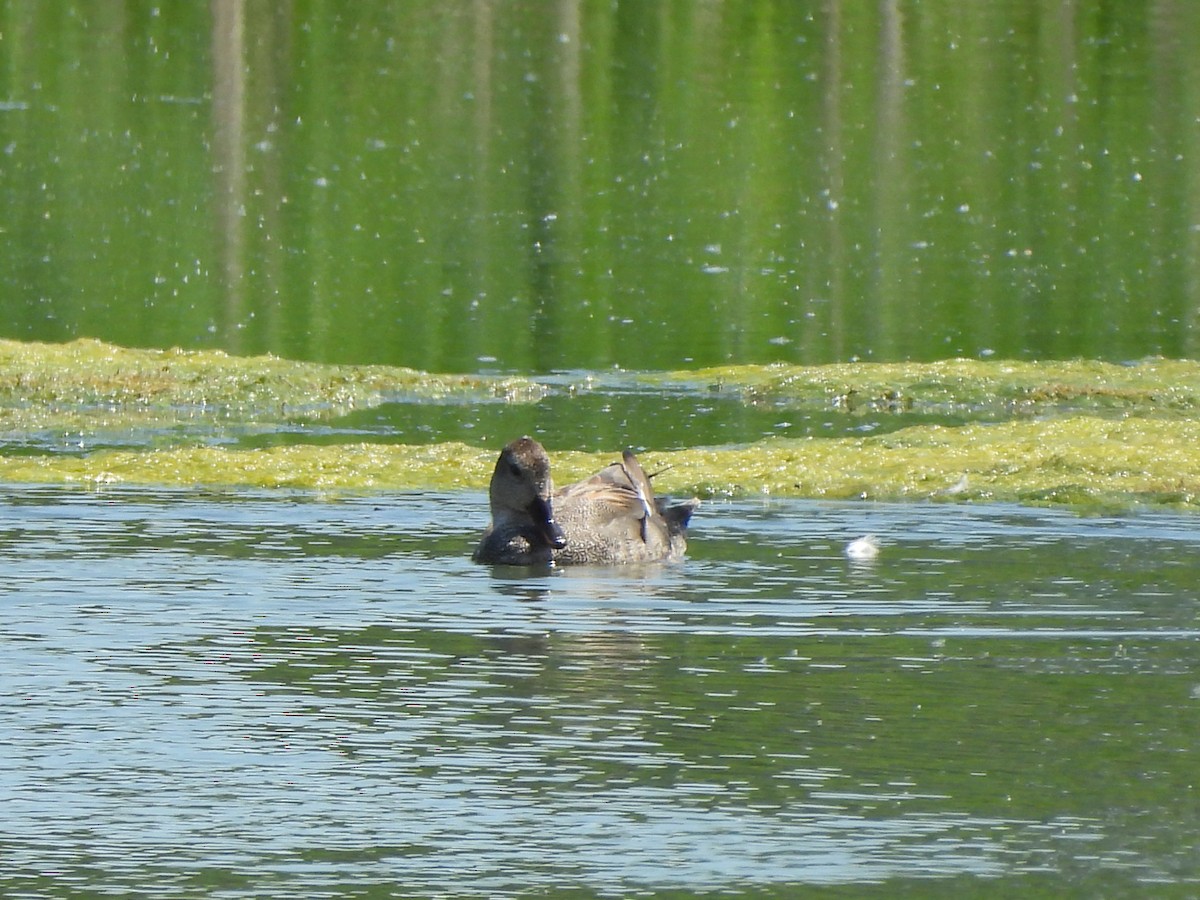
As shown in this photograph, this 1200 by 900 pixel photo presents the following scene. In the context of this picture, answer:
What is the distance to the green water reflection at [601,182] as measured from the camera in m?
29.8

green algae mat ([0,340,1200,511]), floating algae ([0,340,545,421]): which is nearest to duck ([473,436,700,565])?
green algae mat ([0,340,1200,511])

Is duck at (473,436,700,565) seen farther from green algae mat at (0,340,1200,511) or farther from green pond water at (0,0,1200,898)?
green algae mat at (0,340,1200,511)

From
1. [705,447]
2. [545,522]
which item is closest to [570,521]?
[545,522]

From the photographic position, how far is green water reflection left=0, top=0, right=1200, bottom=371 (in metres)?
29.8

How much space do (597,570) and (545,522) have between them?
39cm

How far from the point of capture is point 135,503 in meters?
16.5

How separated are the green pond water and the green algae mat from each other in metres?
0.06

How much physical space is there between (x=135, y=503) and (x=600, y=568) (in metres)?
3.20

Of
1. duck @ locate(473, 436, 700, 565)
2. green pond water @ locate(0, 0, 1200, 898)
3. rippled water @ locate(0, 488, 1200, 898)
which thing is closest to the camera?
rippled water @ locate(0, 488, 1200, 898)

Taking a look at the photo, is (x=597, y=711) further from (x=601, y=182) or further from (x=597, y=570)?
(x=601, y=182)

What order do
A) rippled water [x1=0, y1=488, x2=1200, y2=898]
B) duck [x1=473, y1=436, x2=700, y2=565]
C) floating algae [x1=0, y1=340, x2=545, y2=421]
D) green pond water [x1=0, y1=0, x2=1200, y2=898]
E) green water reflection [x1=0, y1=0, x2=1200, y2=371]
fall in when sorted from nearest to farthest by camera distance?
rippled water [x1=0, y1=488, x2=1200, y2=898] → green pond water [x1=0, y1=0, x2=1200, y2=898] → duck [x1=473, y1=436, x2=700, y2=565] → floating algae [x1=0, y1=340, x2=545, y2=421] → green water reflection [x1=0, y1=0, x2=1200, y2=371]

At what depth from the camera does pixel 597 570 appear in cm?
1487

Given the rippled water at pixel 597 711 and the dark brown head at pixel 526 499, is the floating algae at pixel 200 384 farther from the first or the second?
the dark brown head at pixel 526 499

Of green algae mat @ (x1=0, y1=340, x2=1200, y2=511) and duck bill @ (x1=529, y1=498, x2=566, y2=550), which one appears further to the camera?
green algae mat @ (x1=0, y1=340, x2=1200, y2=511)
